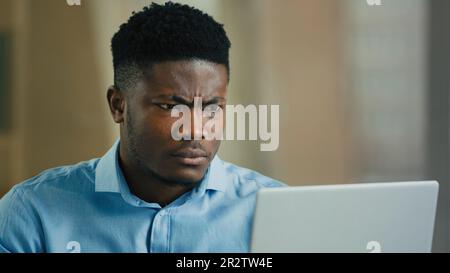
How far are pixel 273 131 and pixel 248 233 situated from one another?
0.33m

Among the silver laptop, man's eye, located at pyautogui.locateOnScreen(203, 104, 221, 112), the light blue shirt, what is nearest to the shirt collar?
the light blue shirt

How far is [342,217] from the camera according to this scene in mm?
1438

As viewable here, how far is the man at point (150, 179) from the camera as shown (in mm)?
1811

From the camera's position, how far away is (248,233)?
6.08 ft

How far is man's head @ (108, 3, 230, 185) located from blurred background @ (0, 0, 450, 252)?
40 millimetres

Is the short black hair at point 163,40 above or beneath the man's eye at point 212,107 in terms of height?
above

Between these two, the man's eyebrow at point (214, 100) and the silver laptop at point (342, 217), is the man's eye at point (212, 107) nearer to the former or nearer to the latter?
the man's eyebrow at point (214, 100)

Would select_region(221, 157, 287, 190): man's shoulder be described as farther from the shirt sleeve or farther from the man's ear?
the shirt sleeve

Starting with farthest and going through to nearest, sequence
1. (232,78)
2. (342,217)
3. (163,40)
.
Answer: (232,78) → (163,40) → (342,217)

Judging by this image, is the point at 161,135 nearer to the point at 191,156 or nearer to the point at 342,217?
the point at 191,156

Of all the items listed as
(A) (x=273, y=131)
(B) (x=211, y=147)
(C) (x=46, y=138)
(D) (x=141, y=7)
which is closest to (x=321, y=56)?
(A) (x=273, y=131)

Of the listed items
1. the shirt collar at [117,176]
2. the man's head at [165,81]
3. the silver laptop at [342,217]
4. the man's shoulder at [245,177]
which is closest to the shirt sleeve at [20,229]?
the shirt collar at [117,176]

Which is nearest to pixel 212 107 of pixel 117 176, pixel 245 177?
pixel 245 177

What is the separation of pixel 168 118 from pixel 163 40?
9.0 inches
